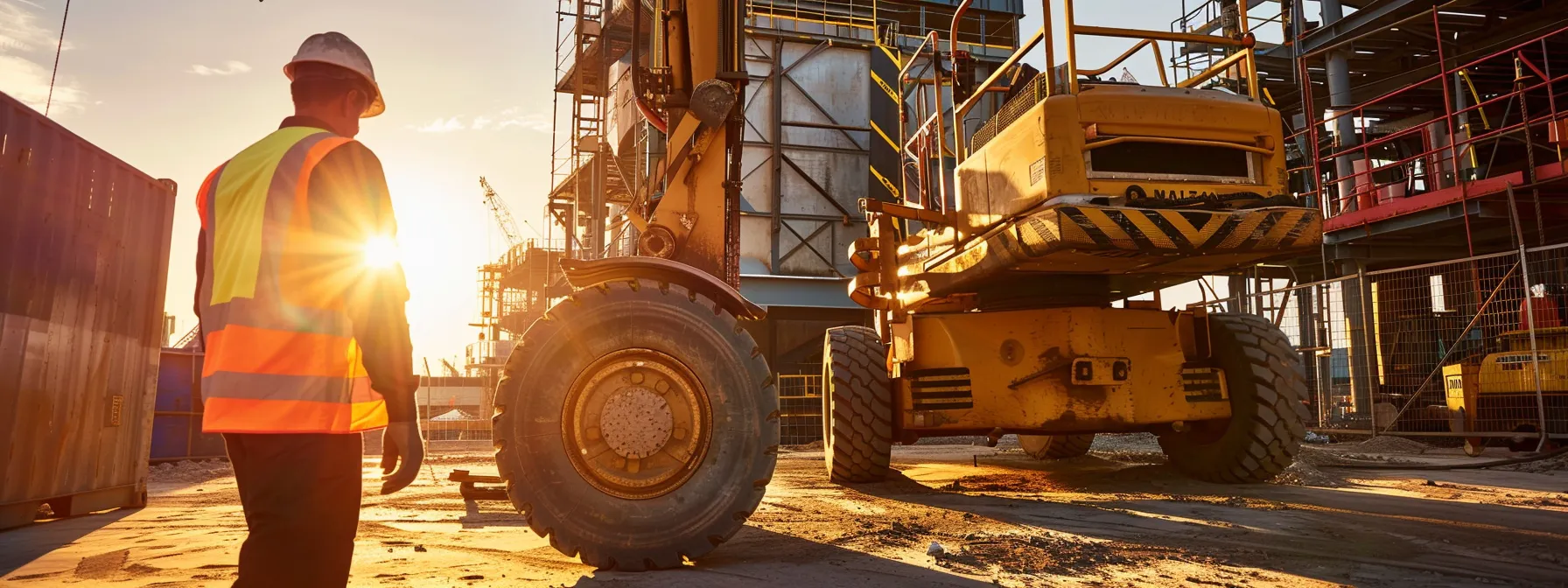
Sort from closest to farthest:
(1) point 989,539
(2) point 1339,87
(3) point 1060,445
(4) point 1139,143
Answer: (1) point 989,539 → (4) point 1139,143 → (3) point 1060,445 → (2) point 1339,87

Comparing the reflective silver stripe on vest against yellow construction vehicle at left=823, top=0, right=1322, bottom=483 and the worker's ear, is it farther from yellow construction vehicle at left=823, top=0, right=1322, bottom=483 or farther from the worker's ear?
yellow construction vehicle at left=823, top=0, right=1322, bottom=483

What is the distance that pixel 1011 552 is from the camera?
4.52 metres

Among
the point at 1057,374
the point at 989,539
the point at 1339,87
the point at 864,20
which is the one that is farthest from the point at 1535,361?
the point at 864,20

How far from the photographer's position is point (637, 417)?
4.01 m

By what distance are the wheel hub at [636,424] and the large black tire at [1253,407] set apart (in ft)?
17.3

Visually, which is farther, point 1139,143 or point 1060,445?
point 1060,445

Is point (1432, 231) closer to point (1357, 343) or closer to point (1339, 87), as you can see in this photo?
point (1357, 343)

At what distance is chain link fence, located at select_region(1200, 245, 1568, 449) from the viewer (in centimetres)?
1164

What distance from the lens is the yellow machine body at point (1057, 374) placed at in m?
7.25

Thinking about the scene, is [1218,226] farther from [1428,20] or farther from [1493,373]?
[1428,20]

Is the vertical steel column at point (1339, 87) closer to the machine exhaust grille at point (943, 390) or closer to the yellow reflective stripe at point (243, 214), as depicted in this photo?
the machine exhaust grille at point (943, 390)

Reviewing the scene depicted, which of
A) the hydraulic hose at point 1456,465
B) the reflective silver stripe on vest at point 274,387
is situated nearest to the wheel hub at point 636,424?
the reflective silver stripe on vest at point 274,387

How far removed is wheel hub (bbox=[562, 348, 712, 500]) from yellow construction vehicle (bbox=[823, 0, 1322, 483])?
2.97 meters

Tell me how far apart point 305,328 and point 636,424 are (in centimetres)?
184
